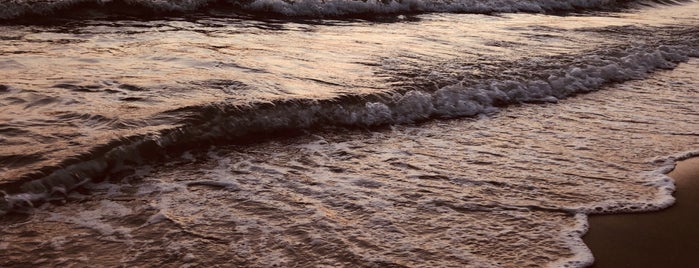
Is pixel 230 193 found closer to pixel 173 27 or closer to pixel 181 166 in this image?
pixel 181 166

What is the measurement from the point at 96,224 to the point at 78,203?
0.32 metres

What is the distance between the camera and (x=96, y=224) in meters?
3.05

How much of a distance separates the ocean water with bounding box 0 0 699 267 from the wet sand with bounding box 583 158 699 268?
0.10 metres

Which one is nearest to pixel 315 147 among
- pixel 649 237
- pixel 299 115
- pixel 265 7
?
pixel 299 115

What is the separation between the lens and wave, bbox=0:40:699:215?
352cm

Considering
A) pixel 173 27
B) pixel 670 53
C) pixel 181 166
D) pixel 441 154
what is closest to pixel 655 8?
pixel 670 53

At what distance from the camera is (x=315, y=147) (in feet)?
14.8

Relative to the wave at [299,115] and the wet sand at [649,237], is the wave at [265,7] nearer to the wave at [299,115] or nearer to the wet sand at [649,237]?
the wave at [299,115]

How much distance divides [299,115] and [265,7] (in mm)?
7415

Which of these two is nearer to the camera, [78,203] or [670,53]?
[78,203]

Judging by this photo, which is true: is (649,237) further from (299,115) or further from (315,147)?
(299,115)

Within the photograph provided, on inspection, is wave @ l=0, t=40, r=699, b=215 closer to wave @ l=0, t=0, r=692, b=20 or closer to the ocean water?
the ocean water

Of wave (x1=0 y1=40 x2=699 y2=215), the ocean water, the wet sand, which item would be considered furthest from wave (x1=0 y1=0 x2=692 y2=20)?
the wet sand

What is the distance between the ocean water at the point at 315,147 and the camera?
3002 mm
